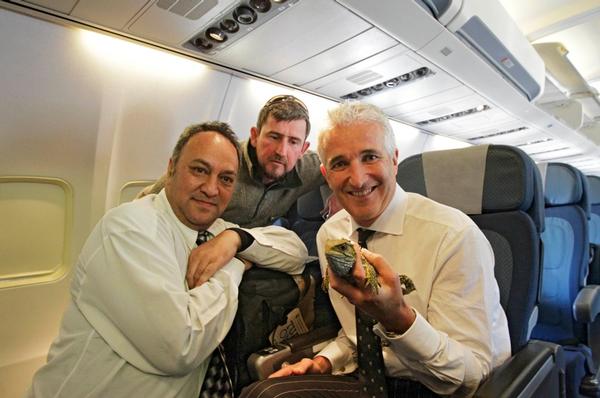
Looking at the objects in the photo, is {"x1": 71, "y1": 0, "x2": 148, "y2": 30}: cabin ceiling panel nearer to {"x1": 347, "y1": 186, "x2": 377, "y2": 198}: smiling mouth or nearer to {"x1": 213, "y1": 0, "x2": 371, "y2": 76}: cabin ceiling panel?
{"x1": 213, "y1": 0, "x2": 371, "y2": 76}: cabin ceiling panel

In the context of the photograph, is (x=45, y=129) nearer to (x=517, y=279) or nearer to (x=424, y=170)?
(x=424, y=170)

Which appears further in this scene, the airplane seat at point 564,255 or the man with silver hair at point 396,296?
the airplane seat at point 564,255

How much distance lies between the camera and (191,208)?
4.92 ft

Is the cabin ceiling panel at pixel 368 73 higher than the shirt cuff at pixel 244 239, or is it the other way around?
the cabin ceiling panel at pixel 368 73

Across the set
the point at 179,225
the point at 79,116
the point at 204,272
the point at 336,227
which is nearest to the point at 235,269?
the point at 204,272

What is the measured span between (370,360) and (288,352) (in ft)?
1.42

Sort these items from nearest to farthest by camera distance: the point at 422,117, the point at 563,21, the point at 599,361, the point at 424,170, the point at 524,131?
1. the point at 424,170
2. the point at 599,361
3. the point at 563,21
4. the point at 422,117
5. the point at 524,131

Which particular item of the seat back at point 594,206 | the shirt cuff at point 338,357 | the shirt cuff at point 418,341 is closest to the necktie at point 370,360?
the shirt cuff at point 418,341

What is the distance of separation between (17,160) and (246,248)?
6.50ft

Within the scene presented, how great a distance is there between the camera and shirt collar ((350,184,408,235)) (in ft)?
4.58

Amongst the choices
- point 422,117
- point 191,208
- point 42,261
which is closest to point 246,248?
point 191,208

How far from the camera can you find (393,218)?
1.41 metres

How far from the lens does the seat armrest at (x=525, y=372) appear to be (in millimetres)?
1069

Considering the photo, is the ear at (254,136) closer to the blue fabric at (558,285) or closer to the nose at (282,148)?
the nose at (282,148)
